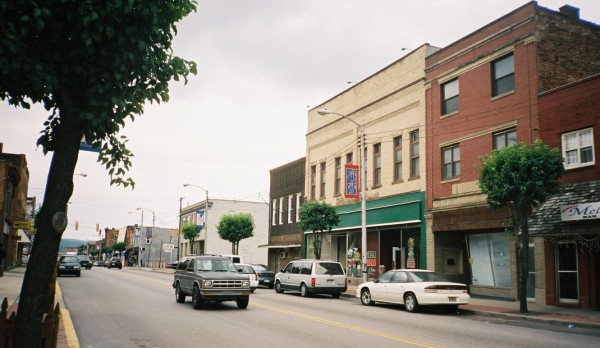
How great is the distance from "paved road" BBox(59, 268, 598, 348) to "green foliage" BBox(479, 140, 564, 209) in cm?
413

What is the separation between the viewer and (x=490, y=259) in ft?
75.3

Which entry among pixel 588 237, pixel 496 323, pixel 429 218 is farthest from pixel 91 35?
pixel 429 218

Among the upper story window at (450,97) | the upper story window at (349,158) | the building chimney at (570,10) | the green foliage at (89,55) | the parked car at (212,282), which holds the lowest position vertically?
the parked car at (212,282)

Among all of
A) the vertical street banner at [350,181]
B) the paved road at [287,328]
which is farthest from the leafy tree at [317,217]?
the paved road at [287,328]

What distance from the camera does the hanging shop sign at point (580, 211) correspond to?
16797mm

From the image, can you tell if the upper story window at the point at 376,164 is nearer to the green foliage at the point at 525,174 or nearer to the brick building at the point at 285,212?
the brick building at the point at 285,212

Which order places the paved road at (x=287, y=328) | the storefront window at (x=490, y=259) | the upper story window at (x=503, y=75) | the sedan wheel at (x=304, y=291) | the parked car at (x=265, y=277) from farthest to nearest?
the parked car at (x=265, y=277), the sedan wheel at (x=304, y=291), the upper story window at (x=503, y=75), the storefront window at (x=490, y=259), the paved road at (x=287, y=328)

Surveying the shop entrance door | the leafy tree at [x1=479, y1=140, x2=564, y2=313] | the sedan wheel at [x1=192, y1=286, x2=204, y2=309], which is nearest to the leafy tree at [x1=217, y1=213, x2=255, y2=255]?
the sedan wheel at [x1=192, y1=286, x2=204, y2=309]

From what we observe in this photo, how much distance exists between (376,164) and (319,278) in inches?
Result: 359

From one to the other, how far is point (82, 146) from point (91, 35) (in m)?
2.39

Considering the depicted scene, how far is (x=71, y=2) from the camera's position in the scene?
235 inches

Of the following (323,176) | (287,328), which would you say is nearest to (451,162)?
(323,176)

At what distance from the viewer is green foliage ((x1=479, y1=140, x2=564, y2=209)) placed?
56.2ft

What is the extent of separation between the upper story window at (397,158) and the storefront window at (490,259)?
5936 millimetres
